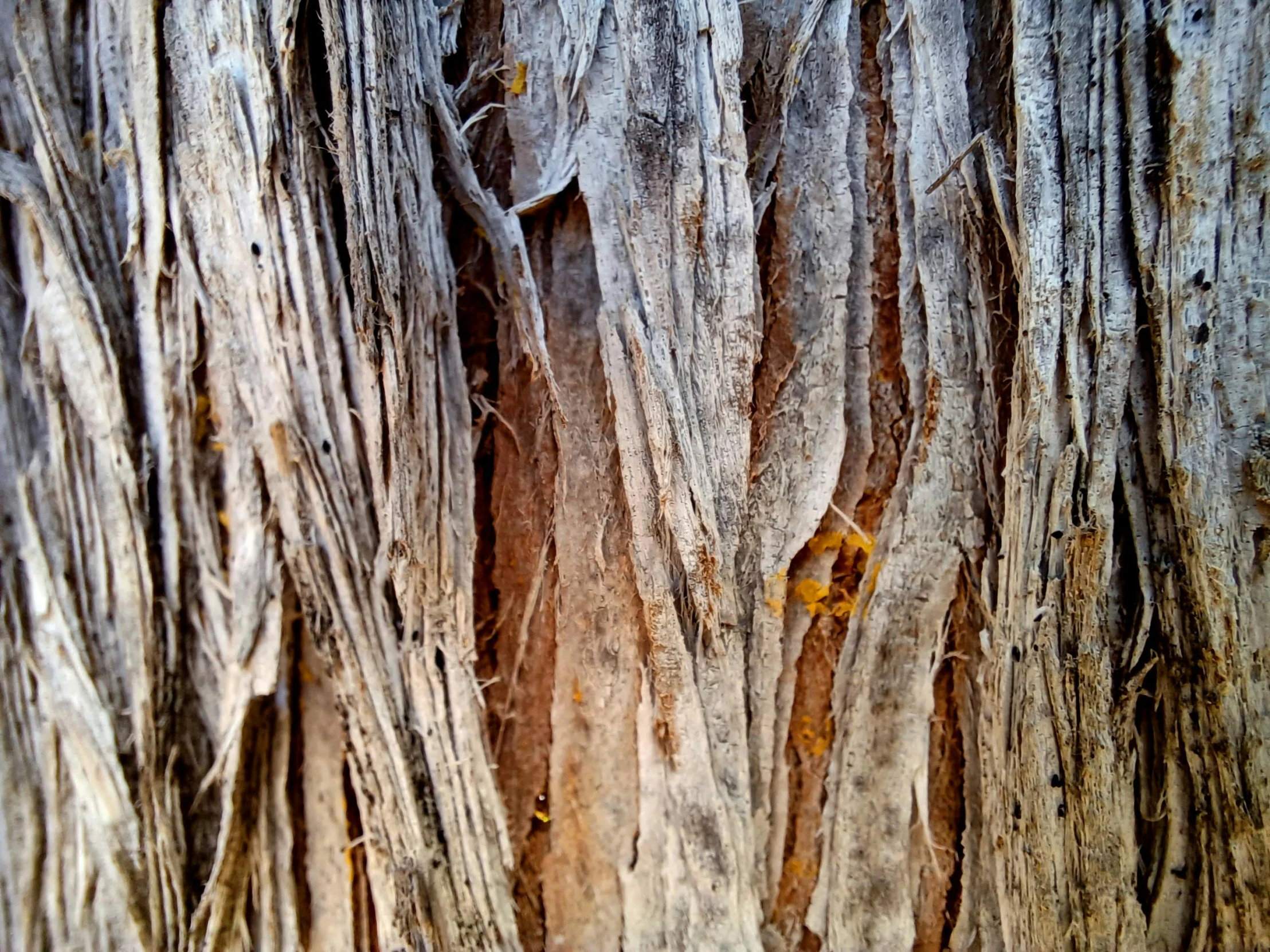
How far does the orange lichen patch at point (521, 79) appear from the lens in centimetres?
88

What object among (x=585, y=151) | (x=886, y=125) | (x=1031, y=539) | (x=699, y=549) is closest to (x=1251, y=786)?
(x=1031, y=539)

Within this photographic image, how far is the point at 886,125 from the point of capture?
0.86 m

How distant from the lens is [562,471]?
33.6 inches

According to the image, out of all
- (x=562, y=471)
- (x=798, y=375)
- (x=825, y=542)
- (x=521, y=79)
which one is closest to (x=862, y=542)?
(x=825, y=542)

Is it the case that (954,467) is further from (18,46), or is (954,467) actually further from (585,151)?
(18,46)

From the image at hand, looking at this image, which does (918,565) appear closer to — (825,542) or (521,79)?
(825,542)

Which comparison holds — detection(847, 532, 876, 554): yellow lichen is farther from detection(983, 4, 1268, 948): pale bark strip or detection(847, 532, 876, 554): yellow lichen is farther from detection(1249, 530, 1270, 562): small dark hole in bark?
detection(1249, 530, 1270, 562): small dark hole in bark

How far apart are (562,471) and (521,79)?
0.43 metres

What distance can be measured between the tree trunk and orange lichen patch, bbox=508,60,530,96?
0.5 inches

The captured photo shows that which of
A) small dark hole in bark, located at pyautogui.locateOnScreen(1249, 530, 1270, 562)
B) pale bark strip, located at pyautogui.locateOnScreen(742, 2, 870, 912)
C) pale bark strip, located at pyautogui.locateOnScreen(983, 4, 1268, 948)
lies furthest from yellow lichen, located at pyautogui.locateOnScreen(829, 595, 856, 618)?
small dark hole in bark, located at pyautogui.locateOnScreen(1249, 530, 1270, 562)

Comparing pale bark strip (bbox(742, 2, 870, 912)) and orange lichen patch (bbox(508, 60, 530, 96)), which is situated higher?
orange lichen patch (bbox(508, 60, 530, 96))

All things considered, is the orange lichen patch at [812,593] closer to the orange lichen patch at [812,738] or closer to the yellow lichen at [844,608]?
the yellow lichen at [844,608]

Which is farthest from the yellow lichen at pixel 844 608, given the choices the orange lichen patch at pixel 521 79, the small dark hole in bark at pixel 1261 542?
the orange lichen patch at pixel 521 79

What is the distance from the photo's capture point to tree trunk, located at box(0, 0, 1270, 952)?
79 centimetres
